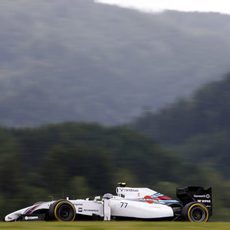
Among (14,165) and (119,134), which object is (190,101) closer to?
(119,134)

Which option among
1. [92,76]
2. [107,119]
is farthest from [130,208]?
[92,76]

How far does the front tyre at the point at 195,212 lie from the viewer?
1410 centimetres

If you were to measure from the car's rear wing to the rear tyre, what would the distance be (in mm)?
2880

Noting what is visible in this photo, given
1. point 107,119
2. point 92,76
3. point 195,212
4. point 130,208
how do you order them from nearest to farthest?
point 130,208 < point 195,212 < point 107,119 < point 92,76

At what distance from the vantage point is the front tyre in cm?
1410

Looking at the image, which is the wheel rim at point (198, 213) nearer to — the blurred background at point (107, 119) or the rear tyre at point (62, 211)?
the rear tyre at point (62, 211)

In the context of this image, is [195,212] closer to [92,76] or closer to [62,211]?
[62,211]

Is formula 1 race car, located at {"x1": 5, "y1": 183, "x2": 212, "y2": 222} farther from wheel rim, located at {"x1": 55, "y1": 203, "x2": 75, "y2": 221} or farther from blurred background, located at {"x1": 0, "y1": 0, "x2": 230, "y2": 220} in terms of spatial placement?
blurred background, located at {"x1": 0, "y1": 0, "x2": 230, "y2": 220}

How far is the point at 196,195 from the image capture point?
14.7 m

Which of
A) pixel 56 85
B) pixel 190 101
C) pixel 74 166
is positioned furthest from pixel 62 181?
pixel 56 85

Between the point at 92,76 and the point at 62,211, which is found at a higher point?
the point at 92,76

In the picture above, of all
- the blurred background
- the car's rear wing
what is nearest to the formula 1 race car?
the car's rear wing

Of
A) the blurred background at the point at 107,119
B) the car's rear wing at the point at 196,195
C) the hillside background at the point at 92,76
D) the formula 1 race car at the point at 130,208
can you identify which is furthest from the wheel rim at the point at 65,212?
the hillside background at the point at 92,76

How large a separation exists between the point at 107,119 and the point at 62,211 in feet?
358
